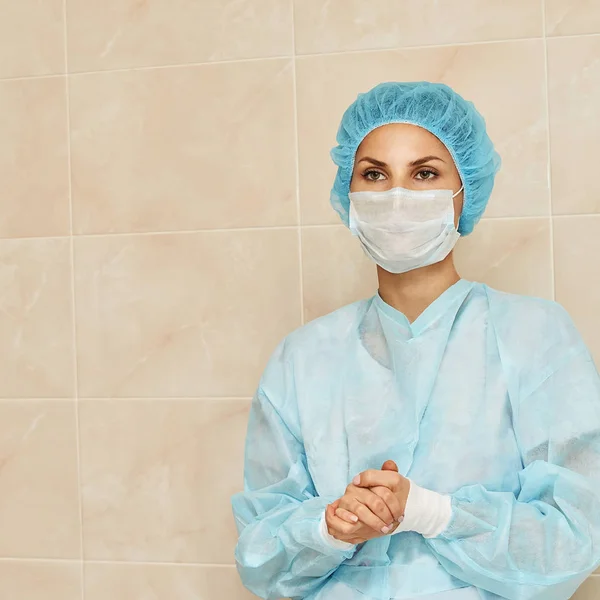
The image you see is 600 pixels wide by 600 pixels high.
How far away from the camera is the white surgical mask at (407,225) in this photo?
56.5 inches

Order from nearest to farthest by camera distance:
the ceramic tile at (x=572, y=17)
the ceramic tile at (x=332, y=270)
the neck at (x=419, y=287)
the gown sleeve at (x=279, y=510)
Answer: the gown sleeve at (x=279, y=510) < the neck at (x=419, y=287) < the ceramic tile at (x=572, y=17) < the ceramic tile at (x=332, y=270)

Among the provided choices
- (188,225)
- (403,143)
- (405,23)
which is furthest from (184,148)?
(403,143)

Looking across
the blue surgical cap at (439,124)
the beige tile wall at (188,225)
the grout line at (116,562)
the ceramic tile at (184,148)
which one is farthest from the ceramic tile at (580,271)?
the grout line at (116,562)

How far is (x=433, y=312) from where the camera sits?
148 cm

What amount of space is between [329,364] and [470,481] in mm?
318

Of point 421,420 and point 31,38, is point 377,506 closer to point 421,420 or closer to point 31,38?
point 421,420

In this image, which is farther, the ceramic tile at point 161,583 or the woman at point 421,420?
the ceramic tile at point 161,583

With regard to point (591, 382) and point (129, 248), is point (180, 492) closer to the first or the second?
point (129, 248)

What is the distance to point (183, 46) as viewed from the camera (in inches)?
77.4

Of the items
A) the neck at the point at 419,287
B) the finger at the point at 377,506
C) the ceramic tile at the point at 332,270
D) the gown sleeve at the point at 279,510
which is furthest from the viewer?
the ceramic tile at the point at 332,270

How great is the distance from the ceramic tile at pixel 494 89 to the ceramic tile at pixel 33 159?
611 mm

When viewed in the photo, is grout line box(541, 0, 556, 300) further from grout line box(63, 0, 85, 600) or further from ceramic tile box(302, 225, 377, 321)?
grout line box(63, 0, 85, 600)

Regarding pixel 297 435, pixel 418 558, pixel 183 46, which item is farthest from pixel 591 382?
pixel 183 46

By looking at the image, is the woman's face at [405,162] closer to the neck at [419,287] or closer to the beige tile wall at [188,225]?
the neck at [419,287]
